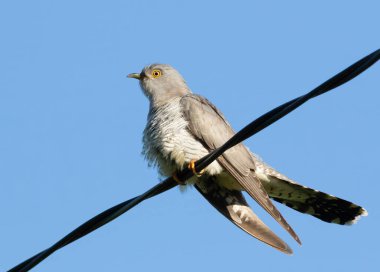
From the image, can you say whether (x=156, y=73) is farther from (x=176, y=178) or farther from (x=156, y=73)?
(x=176, y=178)

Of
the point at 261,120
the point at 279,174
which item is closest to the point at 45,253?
the point at 261,120

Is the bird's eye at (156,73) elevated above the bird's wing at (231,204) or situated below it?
above

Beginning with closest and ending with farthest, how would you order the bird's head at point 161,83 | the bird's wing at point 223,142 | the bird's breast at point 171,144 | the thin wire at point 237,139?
the thin wire at point 237,139
the bird's wing at point 223,142
the bird's breast at point 171,144
the bird's head at point 161,83

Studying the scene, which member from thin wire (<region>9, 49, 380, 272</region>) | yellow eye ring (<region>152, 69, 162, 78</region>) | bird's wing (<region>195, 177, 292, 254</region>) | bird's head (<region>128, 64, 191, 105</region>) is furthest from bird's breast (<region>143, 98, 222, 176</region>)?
thin wire (<region>9, 49, 380, 272</region>)

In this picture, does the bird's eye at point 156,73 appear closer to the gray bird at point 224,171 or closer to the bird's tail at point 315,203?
the gray bird at point 224,171

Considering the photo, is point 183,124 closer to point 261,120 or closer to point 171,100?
point 171,100

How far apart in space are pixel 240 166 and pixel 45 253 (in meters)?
2.28

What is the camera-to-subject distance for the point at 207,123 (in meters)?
5.27

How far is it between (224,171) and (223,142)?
0.82ft

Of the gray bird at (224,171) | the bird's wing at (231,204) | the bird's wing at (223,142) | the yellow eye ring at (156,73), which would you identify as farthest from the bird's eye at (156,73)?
the bird's wing at (231,204)

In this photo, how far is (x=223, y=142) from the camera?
208 inches

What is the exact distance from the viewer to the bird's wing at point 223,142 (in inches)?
191

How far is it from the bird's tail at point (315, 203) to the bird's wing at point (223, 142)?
1.08ft

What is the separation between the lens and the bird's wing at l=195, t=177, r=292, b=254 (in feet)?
17.2
